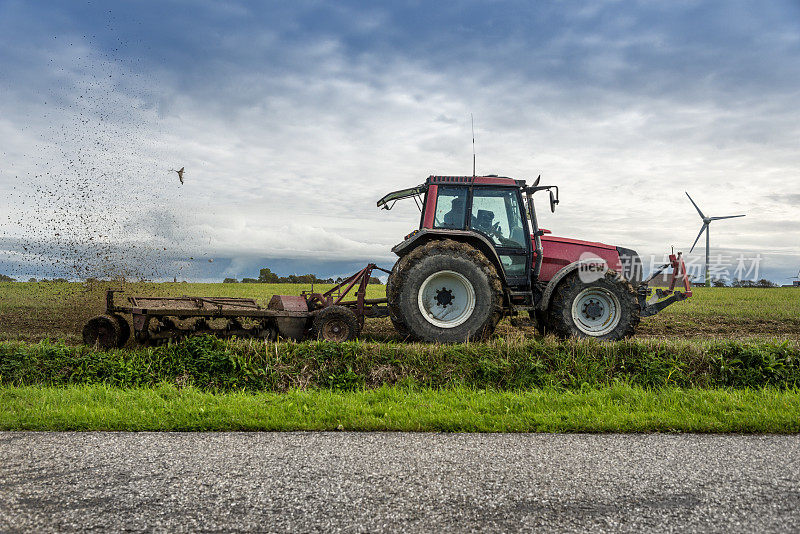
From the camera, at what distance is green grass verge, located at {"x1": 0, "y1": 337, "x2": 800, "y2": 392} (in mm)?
6965

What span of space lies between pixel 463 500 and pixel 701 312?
13.1 m

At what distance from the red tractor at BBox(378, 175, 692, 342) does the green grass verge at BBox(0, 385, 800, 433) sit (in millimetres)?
1792

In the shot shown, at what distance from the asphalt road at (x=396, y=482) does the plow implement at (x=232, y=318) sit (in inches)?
109

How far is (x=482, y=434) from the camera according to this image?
17.3 feet

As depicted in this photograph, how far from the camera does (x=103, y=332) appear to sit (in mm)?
8125

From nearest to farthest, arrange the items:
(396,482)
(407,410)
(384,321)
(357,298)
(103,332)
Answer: (396,482) < (407,410) < (103,332) < (357,298) < (384,321)

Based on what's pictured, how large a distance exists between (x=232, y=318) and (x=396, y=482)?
5394mm

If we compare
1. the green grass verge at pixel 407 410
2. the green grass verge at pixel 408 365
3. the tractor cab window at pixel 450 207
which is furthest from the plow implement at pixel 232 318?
the green grass verge at pixel 407 410

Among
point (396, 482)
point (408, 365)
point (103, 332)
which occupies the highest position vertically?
point (103, 332)

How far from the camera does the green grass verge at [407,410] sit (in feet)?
18.0

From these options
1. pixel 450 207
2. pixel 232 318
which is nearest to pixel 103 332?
pixel 232 318

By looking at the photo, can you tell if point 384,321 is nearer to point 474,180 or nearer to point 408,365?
point 474,180

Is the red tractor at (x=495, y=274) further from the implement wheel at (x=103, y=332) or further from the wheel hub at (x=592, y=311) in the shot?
the implement wheel at (x=103, y=332)

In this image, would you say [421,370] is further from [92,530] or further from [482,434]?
[92,530]
